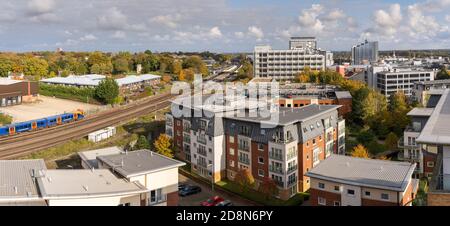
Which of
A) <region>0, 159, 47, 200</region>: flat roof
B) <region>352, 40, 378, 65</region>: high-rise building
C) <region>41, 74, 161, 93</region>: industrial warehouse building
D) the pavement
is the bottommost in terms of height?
the pavement

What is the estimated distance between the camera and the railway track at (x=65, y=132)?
65.1 ft

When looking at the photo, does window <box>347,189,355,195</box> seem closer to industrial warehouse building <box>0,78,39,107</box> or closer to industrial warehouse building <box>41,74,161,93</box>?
industrial warehouse building <box>0,78,39,107</box>

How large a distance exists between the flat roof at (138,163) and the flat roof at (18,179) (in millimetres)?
1821

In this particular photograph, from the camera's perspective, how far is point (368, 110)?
84.6 feet

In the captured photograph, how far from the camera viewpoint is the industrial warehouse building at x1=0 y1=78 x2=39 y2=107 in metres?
30.2

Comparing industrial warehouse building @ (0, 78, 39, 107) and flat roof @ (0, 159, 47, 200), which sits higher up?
industrial warehouse building @ (0, 78, 39, 107)

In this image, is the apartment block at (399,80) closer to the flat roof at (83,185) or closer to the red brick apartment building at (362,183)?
the red brick apartment building at (362,183)

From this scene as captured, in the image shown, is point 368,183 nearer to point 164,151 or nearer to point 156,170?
point 156,170

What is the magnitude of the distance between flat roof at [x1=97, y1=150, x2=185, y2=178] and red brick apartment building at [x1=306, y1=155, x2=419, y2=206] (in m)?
3.92

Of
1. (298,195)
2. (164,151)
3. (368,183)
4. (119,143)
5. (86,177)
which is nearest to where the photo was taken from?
(86,177)

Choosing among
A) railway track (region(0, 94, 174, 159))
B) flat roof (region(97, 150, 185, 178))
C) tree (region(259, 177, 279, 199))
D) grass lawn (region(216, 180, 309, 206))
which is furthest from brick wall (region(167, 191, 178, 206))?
railway track (region(0, 94, 174, 159))

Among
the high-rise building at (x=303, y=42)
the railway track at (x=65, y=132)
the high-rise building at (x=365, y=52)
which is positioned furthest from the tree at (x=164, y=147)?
the high-rise building at (x=365, y=52)
